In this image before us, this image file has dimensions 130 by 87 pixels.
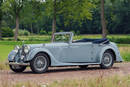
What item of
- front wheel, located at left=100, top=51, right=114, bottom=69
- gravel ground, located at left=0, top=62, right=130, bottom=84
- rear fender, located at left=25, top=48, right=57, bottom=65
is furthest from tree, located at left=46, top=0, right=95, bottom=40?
rear fender, located at left=25, top=48, right=57, bottom=65

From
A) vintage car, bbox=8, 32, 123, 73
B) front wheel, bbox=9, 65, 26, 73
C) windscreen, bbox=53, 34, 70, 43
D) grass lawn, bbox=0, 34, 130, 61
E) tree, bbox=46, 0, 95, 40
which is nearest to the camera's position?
vintage car, bbox=8, 32, 123, 73

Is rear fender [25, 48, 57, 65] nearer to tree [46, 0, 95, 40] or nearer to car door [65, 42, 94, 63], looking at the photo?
car door [65, 42, 94, 63]

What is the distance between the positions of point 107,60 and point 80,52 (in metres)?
1.29

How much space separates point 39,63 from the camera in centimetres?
1135

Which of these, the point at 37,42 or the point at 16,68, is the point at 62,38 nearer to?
the point at 16,68

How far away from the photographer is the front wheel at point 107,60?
42.8 feet

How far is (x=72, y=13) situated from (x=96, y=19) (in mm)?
57501

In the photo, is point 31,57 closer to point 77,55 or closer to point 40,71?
point 40,71

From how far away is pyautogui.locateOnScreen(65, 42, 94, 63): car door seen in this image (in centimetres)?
1229

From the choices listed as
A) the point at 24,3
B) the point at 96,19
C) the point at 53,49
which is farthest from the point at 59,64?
the point at 96,19

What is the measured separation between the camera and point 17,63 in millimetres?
11266

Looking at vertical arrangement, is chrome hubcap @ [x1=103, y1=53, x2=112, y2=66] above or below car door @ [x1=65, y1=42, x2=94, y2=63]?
below

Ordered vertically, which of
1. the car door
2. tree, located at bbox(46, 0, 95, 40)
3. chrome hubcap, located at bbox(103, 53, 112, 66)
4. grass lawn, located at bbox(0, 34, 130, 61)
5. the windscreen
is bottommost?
grass lawn, located at bbox(0, 34, 130, 61)

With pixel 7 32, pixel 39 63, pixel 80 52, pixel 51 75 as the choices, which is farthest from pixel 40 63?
pixel 7 32
